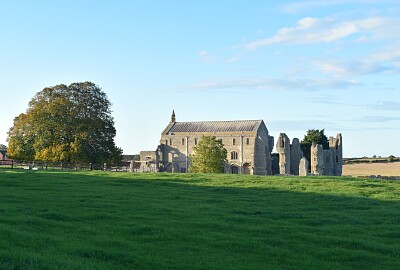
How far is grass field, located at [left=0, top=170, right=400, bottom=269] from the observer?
45.9 ft

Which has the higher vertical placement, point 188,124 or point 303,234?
point 188,124

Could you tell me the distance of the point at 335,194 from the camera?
30.7 metres

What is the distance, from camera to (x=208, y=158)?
260 feet

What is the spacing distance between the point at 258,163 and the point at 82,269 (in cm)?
9614

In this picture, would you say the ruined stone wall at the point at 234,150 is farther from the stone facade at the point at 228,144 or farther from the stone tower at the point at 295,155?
the stone tower at the point at 295,155

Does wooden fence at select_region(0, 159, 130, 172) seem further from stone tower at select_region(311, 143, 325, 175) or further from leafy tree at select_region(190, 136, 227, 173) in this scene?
stone tower at select_region(311, 143, 325, 175)

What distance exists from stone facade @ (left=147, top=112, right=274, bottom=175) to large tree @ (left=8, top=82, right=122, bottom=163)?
101 ft

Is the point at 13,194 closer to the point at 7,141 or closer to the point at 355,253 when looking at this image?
the point at 355,253

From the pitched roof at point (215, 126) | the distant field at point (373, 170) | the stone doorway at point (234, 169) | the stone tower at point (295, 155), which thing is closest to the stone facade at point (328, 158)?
the distant field at point (373, 170)

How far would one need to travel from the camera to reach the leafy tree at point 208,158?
7856 cm

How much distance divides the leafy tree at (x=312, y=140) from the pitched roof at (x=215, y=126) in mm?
10372

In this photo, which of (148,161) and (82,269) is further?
(148,161)

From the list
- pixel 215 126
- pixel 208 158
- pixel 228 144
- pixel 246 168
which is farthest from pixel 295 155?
pixel 208 158

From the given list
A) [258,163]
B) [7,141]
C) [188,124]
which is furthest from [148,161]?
[7,141]
